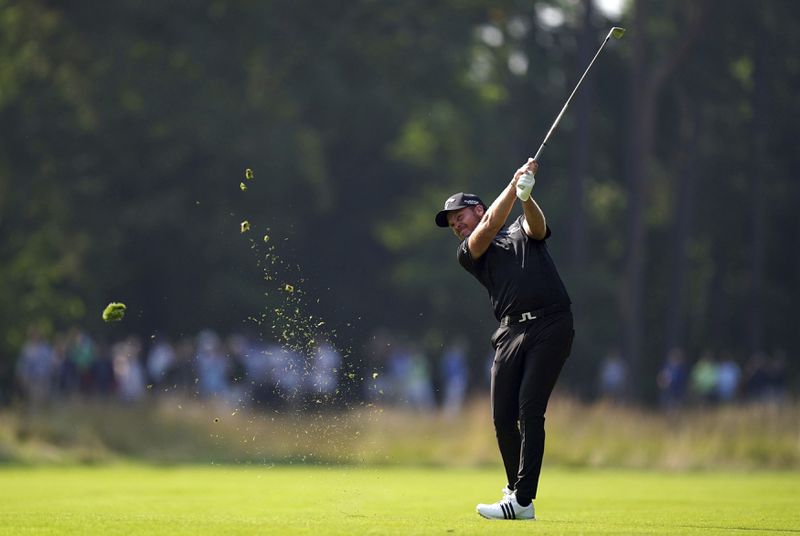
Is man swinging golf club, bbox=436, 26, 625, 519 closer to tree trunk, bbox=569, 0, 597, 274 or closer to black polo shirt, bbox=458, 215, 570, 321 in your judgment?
black polo shirt, bbox=458, 215, 570, 321

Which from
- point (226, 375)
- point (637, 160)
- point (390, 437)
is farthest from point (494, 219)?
point (637, 160)

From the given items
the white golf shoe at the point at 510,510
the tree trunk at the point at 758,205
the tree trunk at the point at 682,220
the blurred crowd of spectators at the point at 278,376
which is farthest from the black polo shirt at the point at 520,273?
the tree trunk at the point at 758,205

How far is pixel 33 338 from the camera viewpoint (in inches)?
1409

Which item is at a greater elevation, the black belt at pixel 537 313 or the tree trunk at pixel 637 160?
the tree trunk at pixel 637 160

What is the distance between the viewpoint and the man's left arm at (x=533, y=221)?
1149cm

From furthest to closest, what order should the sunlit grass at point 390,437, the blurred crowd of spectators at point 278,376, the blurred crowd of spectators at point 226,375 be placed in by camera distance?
the blurred crowd of spectators at point 278,376 < the blurred crowd of spectators at point 226,375 < the sunlit grass at point 390,437

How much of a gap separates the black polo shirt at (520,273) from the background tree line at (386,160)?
104 feet

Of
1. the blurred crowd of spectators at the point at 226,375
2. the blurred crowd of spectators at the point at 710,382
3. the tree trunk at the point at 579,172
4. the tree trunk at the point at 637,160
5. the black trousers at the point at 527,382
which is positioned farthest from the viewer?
the tree trunk at the point at 579,172

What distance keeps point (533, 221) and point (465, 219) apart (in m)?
0.76

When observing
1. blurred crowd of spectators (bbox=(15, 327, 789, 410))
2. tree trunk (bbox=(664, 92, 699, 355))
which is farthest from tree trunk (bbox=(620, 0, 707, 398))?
tree trunk (bbox=(664, 92, 699, 355))

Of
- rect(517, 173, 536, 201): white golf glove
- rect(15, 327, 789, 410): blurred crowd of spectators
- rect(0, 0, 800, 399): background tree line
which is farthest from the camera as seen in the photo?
rect(0, 0, 800, 399): background tree line

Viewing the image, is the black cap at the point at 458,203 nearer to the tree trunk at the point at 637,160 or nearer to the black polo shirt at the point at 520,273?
the black polo shirt at the point at 520,273

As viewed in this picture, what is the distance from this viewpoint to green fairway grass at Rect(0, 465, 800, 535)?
1156cm

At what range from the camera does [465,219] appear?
481 inches
